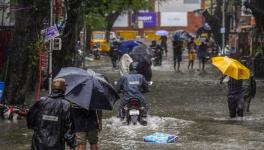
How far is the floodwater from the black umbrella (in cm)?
294

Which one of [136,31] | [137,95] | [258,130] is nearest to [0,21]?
[137,95]

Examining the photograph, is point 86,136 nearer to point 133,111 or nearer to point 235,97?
point 133,111

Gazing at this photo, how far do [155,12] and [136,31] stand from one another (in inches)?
210

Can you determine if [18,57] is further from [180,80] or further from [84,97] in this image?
[180,80]

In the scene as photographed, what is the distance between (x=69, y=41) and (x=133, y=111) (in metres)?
6.03

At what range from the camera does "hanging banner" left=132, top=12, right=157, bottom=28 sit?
90.5 metres

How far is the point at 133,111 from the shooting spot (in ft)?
50.9

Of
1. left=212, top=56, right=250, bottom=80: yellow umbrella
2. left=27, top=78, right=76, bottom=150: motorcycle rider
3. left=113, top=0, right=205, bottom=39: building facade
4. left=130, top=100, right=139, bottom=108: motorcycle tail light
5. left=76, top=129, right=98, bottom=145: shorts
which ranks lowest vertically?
left=113, top=0, right=205, bottom=39: building facade

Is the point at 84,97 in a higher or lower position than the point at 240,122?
higher

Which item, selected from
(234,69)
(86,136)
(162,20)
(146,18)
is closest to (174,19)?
(162,20)

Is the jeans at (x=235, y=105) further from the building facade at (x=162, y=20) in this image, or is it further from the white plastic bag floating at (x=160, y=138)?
the building facade at (x=162, y=20)

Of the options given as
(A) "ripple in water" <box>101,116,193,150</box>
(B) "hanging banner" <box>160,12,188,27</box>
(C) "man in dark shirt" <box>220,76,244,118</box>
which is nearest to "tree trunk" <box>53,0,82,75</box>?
(A) "ripple in water" <box>101,116,193,150</box>

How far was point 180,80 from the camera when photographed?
29.9 m

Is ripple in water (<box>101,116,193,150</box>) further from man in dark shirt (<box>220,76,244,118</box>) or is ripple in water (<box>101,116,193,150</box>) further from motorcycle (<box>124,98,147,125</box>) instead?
man in dark shirt (<box>220,76,244,118</box>)
